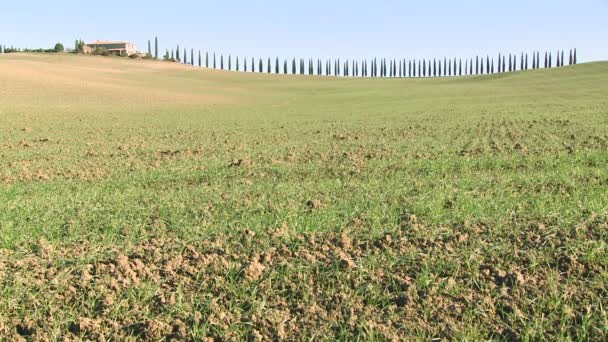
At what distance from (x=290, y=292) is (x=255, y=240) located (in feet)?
3.87

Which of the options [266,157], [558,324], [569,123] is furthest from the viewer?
[569,123]

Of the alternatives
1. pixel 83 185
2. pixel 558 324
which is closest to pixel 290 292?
pixel 558 324

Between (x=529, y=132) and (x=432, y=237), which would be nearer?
(x=432, y=237)

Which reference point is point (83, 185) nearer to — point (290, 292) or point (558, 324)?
point (290, 292)

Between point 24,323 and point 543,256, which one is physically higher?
point 543,256

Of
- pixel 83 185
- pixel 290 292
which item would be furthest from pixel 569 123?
pixel 290 292

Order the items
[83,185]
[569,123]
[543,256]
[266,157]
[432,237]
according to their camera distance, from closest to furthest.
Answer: [543,256], [432,237], [83,185], [266,157], [569,123]

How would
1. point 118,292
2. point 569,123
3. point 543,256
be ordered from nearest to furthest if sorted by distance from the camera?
point 118,292
point 543,256
point 569,123

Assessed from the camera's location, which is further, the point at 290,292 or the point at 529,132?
the point at 529,132

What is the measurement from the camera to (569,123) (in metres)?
21.0

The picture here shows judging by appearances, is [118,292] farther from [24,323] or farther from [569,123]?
[569,123]

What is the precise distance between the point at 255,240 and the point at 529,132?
48.6 ft

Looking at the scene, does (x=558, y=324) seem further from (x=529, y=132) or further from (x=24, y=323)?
(x=529, y=132)

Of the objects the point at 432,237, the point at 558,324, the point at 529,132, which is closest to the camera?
the point at 558,324
